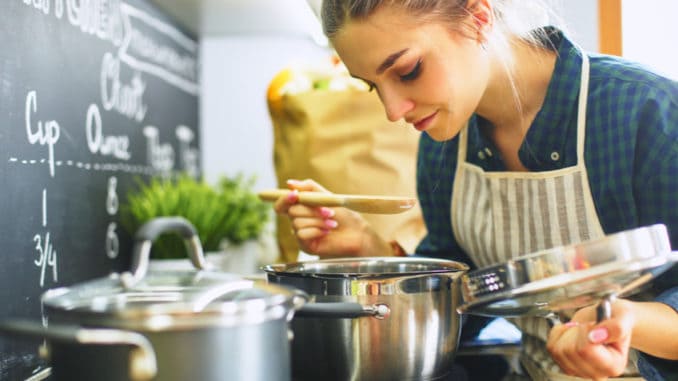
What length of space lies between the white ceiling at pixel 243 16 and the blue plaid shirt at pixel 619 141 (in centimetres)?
87

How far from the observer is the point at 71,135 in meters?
1.22

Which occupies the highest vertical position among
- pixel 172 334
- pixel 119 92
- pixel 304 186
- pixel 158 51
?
pixel 158 51

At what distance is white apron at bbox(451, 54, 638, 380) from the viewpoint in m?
0.88

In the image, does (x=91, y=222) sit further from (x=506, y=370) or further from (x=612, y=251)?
(x=612, y=251)

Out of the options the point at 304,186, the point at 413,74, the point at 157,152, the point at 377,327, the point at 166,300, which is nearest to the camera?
the point at 166,300

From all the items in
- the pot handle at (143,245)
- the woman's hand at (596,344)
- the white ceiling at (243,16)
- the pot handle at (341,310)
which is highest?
the white ceiling at (243,16)

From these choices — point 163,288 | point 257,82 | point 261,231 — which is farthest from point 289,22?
point 163,288

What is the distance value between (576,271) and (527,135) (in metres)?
0.40

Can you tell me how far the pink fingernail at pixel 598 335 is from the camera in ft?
1.94

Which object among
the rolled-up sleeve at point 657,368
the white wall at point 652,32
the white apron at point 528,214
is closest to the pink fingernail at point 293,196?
the white apron at point 528,214

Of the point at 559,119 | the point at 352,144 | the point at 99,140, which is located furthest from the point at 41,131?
the point at 559,119

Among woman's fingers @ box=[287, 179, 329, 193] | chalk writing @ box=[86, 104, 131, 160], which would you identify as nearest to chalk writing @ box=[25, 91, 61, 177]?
chalk writing @ box=[86, 104, 131, 160]

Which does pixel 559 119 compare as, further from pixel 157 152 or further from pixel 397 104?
pixel 157 152

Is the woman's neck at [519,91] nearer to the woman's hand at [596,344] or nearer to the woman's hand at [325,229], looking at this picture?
the woman's hand at [325,229]
